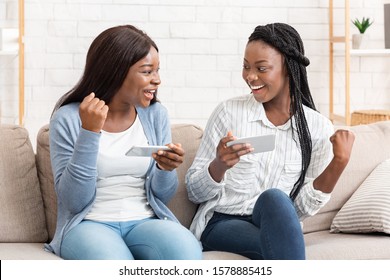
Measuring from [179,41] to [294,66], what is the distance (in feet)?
6.55

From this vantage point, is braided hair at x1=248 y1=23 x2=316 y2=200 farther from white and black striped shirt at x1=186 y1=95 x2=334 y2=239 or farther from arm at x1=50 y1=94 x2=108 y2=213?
arm at x1=50 y1=94 x2=108 y2=213

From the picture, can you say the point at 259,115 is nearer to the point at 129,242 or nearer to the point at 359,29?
the point at 129,242

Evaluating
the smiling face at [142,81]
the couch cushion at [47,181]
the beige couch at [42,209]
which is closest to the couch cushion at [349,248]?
the beige couch at [42,209]

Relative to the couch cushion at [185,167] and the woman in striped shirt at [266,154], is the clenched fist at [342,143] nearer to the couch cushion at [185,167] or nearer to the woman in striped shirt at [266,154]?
the woman in striped shirt at [266,154]

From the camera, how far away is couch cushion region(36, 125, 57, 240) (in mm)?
2248

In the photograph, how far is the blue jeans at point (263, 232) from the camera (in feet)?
6.17

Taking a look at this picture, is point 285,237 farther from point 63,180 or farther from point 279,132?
point 63,180

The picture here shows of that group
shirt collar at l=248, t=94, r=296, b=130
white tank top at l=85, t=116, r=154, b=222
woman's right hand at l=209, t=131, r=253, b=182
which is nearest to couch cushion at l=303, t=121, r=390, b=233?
shirt collar at l=248, t=94, r=296, b=130

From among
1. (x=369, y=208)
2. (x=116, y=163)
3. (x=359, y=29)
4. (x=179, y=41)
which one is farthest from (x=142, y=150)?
(x=359, y=29)

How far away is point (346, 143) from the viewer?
6.76 feet

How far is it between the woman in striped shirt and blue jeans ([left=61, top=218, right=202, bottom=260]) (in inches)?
8.3

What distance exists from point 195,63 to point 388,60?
3.71 ft

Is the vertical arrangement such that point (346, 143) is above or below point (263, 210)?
above
